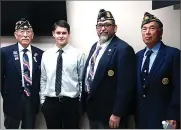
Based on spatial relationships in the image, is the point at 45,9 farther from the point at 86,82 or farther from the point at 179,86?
the point at 179,86

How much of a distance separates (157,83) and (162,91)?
8 cm

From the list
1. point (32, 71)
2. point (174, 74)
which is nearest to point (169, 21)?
point (174, 74)

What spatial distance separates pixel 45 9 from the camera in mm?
2730

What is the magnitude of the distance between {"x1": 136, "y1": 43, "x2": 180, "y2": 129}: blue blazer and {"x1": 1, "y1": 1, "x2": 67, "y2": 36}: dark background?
1073 millimetres

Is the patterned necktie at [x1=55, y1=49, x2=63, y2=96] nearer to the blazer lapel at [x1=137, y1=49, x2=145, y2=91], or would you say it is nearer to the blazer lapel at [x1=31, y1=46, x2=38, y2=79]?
the blazer lapel at [x1=31, y1=46, x2=38, y2=79]

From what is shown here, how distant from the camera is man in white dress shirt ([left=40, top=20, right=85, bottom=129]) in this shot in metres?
2.59

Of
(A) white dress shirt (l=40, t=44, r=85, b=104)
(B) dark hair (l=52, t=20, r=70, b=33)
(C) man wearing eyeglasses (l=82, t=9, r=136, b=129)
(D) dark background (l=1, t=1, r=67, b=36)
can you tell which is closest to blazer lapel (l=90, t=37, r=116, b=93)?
(C) man wearing eyeglasses (l=82, t=9, r=136, b=129)

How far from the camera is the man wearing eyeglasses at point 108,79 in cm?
240

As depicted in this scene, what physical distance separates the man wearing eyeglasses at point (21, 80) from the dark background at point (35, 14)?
2.5 inches

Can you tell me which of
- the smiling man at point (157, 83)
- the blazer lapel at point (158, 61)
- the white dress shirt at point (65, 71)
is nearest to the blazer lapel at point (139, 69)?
the smiling man at point (157, 83)

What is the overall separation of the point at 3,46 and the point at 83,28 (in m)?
0.85

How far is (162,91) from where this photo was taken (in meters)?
2.32

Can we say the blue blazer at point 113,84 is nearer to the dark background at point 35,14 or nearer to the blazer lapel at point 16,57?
the dark background at point 35,14

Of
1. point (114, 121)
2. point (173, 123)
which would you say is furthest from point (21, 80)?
point (173, 123)
